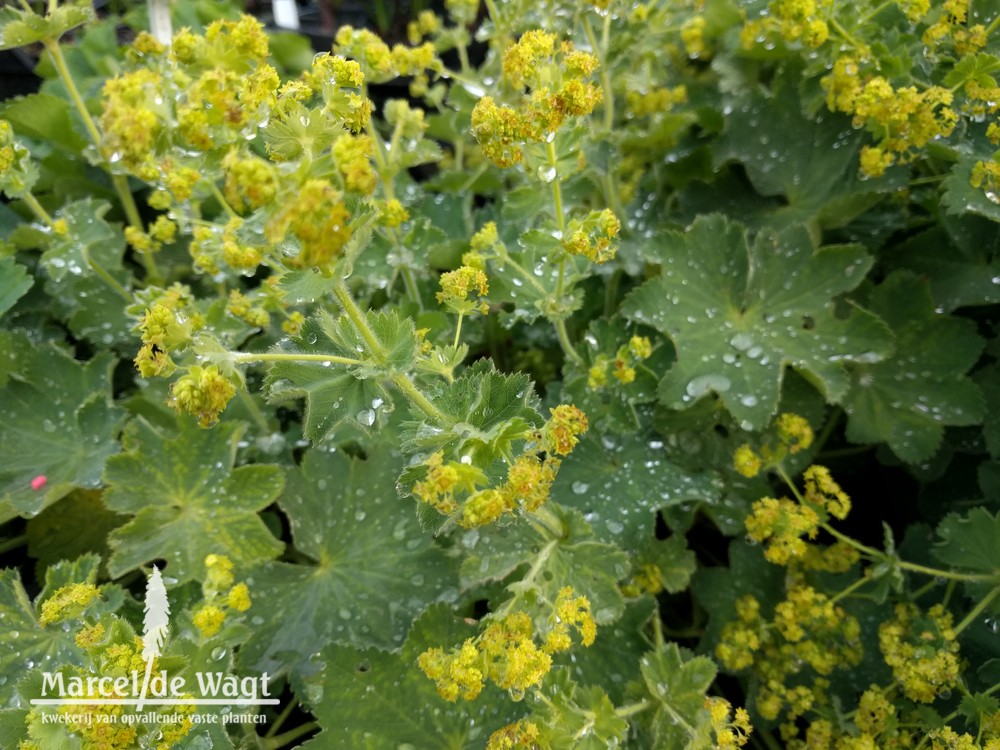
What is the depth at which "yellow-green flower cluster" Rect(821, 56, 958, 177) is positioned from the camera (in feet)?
4.26

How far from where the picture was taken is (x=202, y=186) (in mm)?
1397

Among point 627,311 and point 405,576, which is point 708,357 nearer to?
point 627,311

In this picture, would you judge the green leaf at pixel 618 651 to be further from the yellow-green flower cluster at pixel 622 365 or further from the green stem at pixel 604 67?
the green stem at pixel 604 67

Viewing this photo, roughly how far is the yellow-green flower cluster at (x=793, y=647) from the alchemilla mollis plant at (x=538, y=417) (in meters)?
0.01

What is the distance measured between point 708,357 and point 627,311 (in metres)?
0.18

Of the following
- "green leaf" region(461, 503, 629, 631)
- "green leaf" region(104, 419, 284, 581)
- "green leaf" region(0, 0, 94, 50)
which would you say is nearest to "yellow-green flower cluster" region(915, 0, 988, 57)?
"green leaf" region(461, 503, 629, 631)

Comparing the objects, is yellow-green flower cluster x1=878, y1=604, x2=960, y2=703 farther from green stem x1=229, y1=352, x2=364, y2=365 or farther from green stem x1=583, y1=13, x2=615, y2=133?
green stem x1=583, y1=13, x2=615, y2=133

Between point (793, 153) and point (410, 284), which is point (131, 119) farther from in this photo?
point (793, 153)

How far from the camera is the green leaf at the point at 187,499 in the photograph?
130 centimetres

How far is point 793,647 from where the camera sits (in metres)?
1.32

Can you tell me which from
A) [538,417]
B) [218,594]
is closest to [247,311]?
[218,594]

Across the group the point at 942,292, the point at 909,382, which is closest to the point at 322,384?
the point at 909,382

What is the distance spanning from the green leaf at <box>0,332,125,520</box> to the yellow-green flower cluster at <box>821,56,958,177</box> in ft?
5.11

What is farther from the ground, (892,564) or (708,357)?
(708,357)
